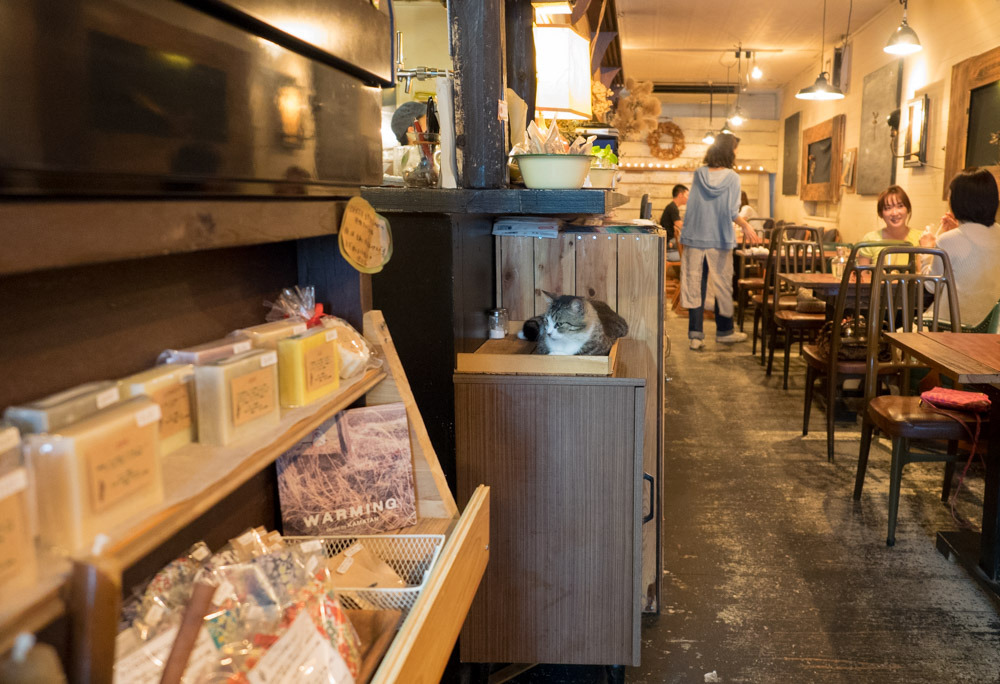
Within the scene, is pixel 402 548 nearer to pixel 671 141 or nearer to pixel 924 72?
pixel 924 72

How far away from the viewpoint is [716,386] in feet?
17.7

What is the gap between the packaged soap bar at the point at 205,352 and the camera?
958 millimetres

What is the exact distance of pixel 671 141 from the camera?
42.8 ft

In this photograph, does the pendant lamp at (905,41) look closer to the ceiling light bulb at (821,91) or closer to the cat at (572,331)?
the ceiling light bulb at (821,91)

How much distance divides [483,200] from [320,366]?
2.64 feet

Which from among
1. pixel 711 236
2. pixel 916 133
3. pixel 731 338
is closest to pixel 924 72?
pixel 916 133

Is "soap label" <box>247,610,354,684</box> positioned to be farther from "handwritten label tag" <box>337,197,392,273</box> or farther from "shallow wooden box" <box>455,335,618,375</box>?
"shallow wooden box" <box>455,335,618,375</box>

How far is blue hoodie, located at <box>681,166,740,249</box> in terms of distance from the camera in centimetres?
625

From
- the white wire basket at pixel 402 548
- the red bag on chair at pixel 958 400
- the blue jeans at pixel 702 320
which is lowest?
the blue jeans at pixel 702 320

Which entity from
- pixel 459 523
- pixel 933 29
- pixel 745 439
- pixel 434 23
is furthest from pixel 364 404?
pixel 933 29

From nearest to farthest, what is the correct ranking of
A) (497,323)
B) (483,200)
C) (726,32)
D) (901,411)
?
(483,200), (497,323), (901,411), (726,32)

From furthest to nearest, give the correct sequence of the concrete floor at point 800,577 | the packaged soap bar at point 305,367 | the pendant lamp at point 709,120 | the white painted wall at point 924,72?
the pendant lamp at point 709,120
the white painted wall at point 924,72
the concrete floor at point 800,577
the packaged soap bar at point 305,367

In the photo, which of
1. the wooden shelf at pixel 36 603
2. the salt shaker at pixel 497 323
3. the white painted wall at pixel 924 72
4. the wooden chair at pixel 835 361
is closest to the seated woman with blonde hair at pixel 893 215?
the white painted wall at pixel 924 72

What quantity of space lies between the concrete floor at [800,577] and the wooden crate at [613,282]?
0.34m
